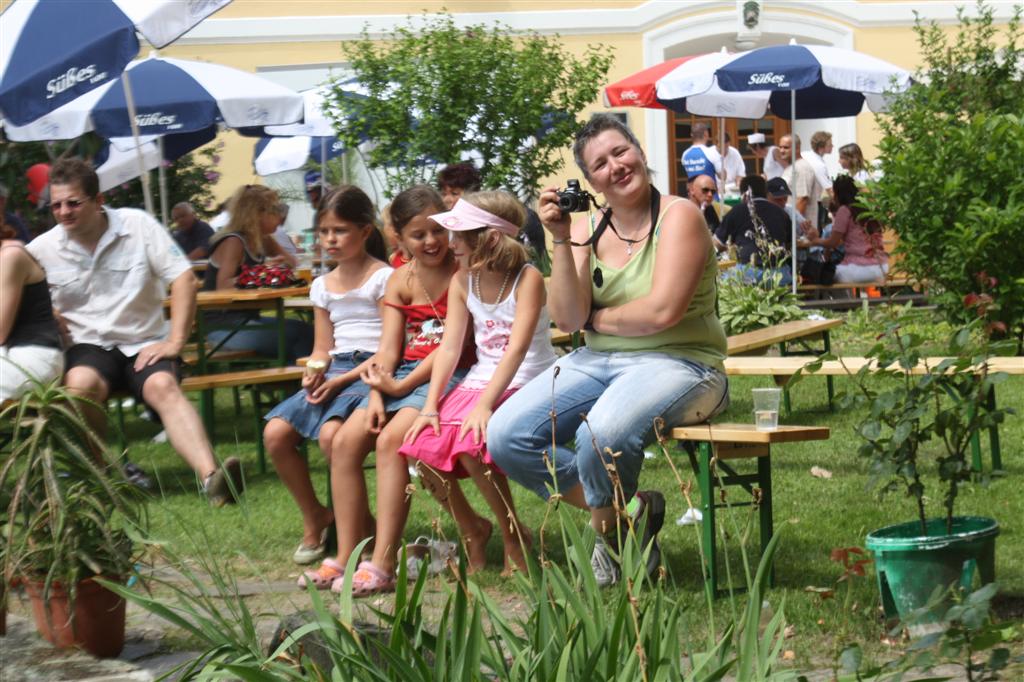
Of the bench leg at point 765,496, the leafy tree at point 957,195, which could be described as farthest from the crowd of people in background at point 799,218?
the bench leg at point 765,496

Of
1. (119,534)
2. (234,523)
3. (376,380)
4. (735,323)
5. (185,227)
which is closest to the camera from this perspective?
(119,534)

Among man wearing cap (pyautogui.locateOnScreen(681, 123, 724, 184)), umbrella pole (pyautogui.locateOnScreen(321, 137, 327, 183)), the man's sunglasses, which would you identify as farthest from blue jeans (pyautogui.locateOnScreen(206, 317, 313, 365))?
man wearing cap (pyautogui.locateOnScreen(681, 123, 724, 184))

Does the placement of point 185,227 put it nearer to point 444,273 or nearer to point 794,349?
point 794,349

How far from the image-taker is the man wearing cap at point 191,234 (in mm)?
12836

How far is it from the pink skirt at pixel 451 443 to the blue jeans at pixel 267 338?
3.94m

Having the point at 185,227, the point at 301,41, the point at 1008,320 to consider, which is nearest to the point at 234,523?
the point at 1008,320

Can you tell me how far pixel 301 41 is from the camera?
843 inches

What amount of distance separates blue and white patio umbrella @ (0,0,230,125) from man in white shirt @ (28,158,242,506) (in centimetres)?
171

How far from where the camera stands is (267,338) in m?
9.55

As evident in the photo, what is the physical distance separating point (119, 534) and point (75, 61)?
524 cm

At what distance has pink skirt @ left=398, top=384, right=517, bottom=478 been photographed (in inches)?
213

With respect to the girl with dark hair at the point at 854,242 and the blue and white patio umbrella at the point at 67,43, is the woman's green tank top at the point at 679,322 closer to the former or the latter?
the blue and white patio umbrella at the point at 67,43

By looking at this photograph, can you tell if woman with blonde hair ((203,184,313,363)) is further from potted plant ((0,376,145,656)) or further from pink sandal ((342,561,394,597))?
potted plant ((0,376,145,656))

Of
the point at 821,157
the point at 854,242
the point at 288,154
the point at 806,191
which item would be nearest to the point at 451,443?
the point at 854,242
